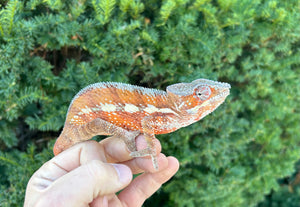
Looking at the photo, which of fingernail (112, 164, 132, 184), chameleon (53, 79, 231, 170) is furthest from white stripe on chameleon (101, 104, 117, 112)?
fingernail (112, 164, 132, 184)

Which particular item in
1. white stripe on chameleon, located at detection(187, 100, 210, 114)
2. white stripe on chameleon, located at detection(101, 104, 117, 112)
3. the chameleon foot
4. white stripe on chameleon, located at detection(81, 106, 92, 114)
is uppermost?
white stripe on chameleon, located at detection(187, 100, 210, 114)

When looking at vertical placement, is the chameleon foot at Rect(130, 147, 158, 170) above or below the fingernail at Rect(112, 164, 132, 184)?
above

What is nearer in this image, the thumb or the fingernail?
the thumb

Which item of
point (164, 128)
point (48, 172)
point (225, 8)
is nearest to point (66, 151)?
point (48, 172)

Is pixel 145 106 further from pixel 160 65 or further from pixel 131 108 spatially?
pixel 160 65

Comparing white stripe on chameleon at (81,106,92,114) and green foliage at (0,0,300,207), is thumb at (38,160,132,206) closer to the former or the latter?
white stripe on chameleon at (81,106,92,114)

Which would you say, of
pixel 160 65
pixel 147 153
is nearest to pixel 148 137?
pixel 147 153

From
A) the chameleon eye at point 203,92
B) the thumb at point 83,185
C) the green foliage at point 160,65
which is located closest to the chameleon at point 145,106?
the chameleon eye at point 203,92
